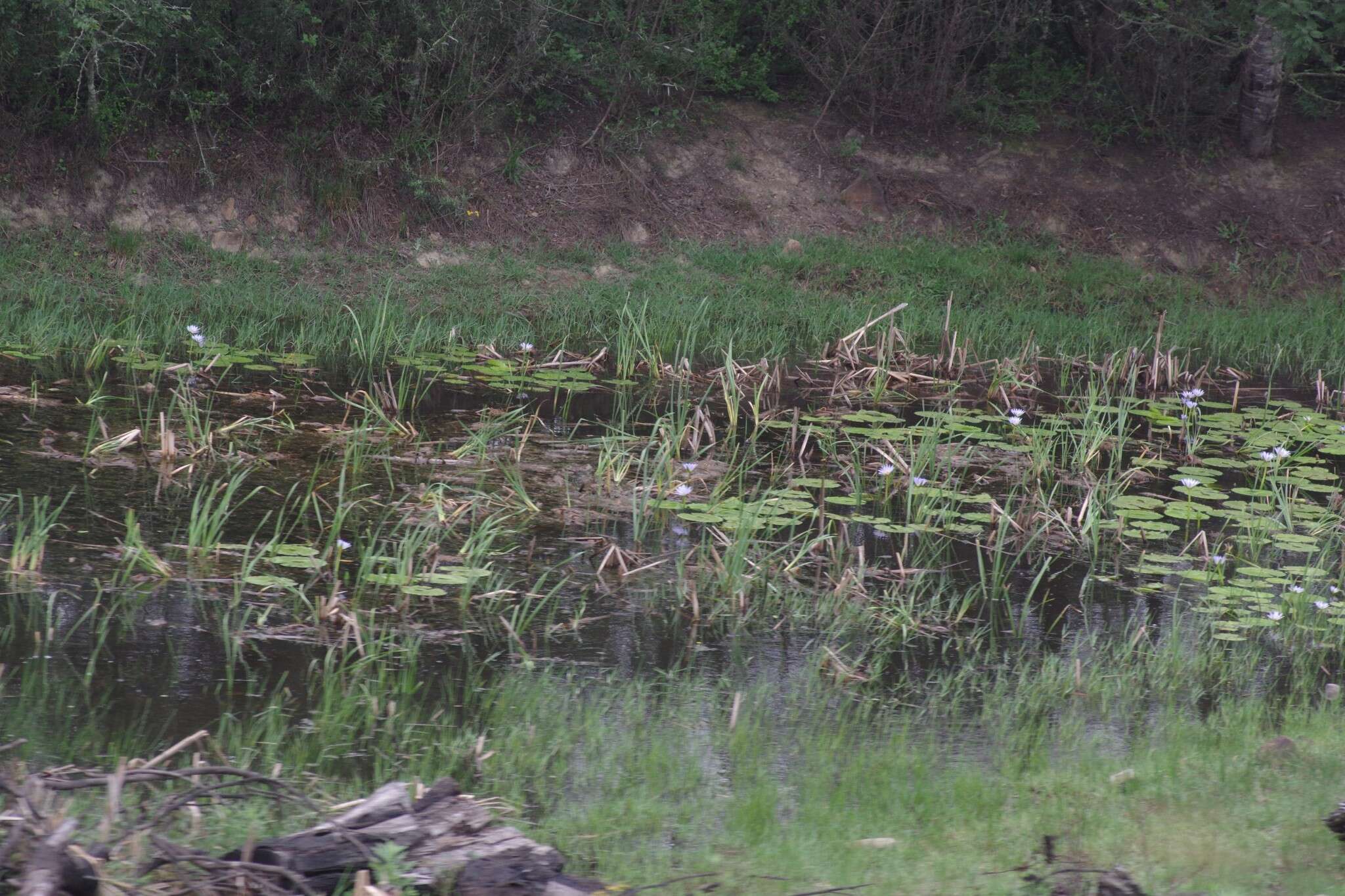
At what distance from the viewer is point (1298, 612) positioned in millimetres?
5977

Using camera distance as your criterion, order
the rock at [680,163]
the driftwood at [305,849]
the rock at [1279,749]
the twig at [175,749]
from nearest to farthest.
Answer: the driftwood at [305,849]
the twig at [175,749]
the rock at [1279,749]
the rock at [680,163]

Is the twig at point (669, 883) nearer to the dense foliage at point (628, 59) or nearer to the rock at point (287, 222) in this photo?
A: the dense foliage at point (628, 59)

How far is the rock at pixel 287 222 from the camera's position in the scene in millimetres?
13492

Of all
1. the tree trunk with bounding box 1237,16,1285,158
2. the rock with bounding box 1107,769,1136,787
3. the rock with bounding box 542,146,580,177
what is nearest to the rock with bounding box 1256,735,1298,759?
the rock with bounding box 1107,769,1136,787

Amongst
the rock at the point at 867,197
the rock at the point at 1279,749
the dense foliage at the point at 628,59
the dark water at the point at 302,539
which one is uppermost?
the dense foliage at the point at 628,59

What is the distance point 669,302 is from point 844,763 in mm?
8838

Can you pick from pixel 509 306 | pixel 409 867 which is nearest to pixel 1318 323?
pixel 509 306

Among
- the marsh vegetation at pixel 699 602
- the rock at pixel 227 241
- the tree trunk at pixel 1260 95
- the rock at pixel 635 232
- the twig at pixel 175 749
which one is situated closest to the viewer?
the twig at pixel 175 749

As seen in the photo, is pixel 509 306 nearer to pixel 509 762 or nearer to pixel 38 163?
pixel 38 163

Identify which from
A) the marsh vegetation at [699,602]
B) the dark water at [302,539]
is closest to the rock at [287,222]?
the marsh vegetation at [699,602]

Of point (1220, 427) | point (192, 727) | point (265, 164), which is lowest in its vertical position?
point (192, 727)

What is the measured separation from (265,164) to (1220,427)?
917cm

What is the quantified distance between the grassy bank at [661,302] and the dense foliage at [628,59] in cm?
170

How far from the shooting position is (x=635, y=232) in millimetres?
14922
